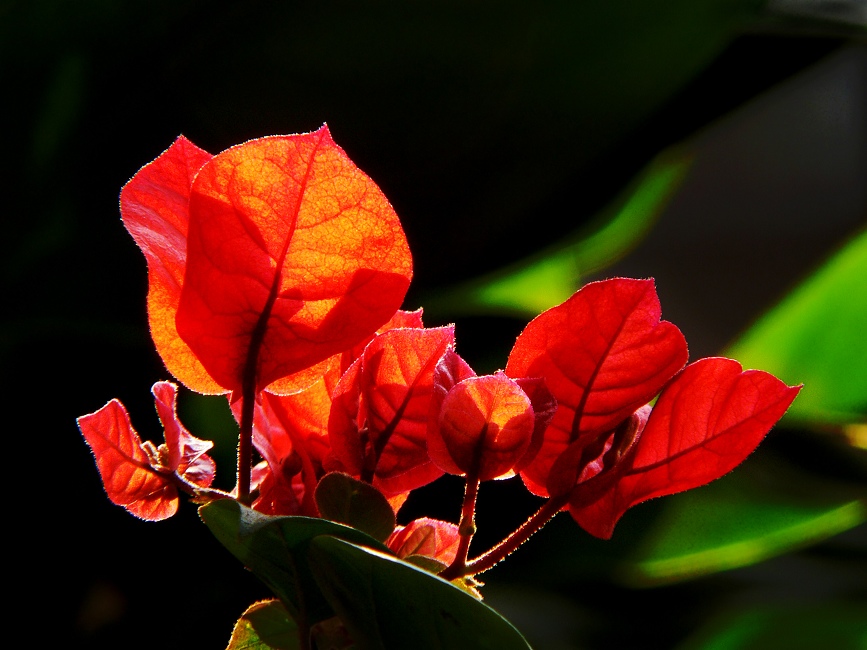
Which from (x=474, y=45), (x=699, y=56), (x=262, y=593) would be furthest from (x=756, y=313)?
(x=262, y=593)

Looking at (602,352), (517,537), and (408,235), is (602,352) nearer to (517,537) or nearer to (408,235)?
(517,537)

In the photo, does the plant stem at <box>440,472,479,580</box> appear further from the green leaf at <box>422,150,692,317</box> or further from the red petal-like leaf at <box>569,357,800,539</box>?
the green leaf at <box>422,150,692,317</box>

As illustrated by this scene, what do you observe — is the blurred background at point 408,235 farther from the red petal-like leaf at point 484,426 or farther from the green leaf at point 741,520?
the red petal-like leaf at point 484,426

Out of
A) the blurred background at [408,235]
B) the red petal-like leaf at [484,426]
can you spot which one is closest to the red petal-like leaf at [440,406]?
the red petal-like leaf at [484,426]

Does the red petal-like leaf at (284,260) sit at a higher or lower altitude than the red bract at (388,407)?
higher

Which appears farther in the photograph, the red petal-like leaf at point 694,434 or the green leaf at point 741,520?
the green leaf at point 741,520

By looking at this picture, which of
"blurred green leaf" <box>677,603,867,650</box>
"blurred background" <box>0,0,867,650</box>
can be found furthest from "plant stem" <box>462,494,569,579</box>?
"blurred green leaf" <box>677,603,867,650</box>

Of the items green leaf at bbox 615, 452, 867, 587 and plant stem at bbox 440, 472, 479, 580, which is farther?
green leaf at bbox 615, 452, 867, 587

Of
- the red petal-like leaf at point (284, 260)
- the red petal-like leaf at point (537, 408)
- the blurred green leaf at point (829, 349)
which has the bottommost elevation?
the blurred green leaf at point (829, 349)
